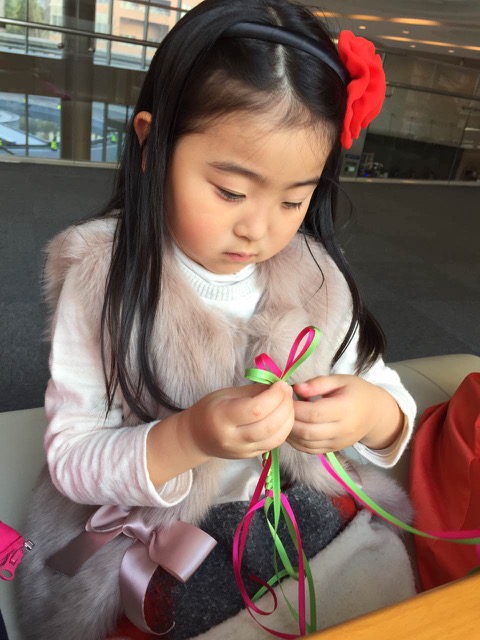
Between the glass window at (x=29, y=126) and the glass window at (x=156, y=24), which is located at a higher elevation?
the glass window at (x=156, y=24)

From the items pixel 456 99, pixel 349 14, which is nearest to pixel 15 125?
pixel 349 14

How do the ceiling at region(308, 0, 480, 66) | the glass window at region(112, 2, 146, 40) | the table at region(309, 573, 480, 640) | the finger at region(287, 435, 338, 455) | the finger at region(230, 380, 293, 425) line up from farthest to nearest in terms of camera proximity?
the ceiling at region(308, 0, 480, 66)
the glass window at region(112, 2, 146, 40)
the finger at region(287, 435, 338, 455)
the finger at region(230, 380, 293, 425)
the table at region(309, 573, 480, 640)

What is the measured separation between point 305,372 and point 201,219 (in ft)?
0.87

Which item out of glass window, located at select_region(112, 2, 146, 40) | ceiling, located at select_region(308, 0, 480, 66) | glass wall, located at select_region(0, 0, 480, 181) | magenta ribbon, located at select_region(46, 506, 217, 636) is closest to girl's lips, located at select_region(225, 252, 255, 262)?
magenta ribbon, located at select_region(46, 506, 217, 636)

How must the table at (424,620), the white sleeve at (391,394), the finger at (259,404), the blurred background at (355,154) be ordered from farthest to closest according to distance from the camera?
the blurred background at (355,154)
the white sleeve at (391,394)
the finger at (259,404)
the table at (424,620)

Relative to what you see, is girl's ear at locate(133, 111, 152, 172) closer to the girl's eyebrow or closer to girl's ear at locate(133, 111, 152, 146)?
girl's ear at locate(133, 111, 152, 146)

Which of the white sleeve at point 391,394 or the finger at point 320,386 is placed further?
the white sleeve at point 391,394

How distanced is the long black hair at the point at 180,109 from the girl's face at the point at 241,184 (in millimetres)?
16

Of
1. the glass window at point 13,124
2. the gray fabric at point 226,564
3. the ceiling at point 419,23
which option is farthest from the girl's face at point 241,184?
the ceiling at point 419,23

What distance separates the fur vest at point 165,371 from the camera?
69 centimetres

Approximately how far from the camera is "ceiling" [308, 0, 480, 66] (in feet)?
18.5

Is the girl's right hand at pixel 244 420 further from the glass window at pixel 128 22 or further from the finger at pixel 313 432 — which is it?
the glass window at pixel 128 22

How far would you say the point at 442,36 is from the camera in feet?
20.9

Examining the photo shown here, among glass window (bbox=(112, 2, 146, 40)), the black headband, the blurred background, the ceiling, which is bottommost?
the blurred background
